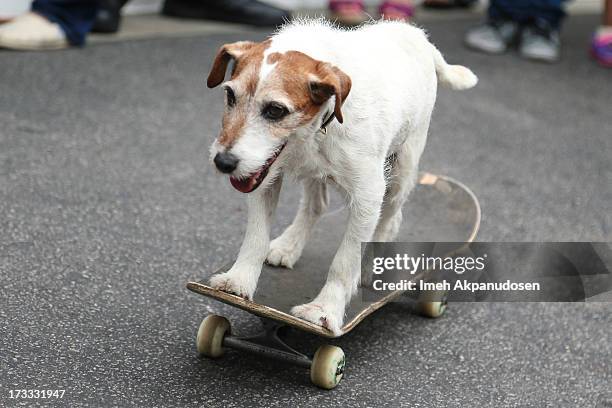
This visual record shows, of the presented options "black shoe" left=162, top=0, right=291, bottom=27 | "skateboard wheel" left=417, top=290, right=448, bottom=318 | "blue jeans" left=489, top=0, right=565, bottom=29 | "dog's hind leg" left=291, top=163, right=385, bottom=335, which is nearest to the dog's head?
"dog's hind leg" left=291, top=163, right=385, bottom=335

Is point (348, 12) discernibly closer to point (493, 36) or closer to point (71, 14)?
point (493, 36)

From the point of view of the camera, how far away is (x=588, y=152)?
4414 mm

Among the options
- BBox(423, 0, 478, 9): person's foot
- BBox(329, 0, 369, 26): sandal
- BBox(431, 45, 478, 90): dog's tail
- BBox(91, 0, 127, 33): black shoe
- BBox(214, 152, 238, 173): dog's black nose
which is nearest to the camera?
BBox(214, 152, 238, 173): dog's black nose

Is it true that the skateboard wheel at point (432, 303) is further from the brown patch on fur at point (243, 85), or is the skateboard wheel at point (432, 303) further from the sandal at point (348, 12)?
the sandal at point (348, 12)

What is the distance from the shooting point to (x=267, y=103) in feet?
6.52

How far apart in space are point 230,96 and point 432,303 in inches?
42.0

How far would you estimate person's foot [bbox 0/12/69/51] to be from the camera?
4.59 metres

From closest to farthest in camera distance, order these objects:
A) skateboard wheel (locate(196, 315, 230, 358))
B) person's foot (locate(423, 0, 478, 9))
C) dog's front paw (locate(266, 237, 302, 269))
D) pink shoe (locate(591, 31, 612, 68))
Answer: skateboard wheel (locate(196, 315, 230, 358)) → dog's front paw (locate(266, 237, 302, 269)) → pink shoe (locate(591, 31, 612, 68)) → person's foot (locate(423, 0, 478, 9))

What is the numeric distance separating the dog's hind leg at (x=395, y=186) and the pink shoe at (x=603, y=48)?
3485 mm

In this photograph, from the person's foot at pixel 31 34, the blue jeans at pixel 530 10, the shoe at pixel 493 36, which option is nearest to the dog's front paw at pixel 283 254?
the person's foot at pixel 31 34

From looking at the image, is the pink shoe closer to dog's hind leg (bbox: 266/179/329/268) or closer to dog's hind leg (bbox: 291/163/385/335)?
dog's hind leg (bbox: 266/179/329/268)

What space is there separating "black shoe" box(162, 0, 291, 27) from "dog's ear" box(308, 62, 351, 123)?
3.48 metres

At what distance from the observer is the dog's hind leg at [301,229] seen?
255 cm

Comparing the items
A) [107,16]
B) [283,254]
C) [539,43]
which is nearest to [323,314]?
[283,254]
